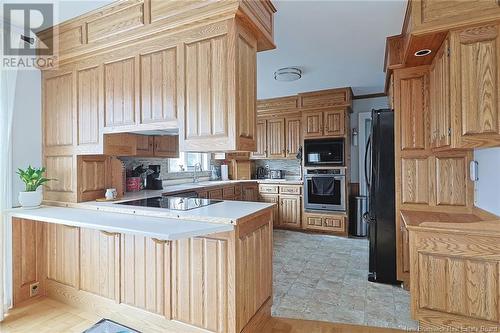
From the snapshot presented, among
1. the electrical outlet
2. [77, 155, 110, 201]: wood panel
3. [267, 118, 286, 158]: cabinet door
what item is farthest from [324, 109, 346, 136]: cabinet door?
the electrical outlet

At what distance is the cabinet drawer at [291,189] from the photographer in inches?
197

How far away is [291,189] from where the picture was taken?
507 centimetres

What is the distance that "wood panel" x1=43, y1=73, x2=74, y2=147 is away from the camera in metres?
2.59

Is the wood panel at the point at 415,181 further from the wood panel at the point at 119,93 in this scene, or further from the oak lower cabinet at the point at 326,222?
the wood panel at the point at 119,93

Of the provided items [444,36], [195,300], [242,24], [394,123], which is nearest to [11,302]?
[195,300]

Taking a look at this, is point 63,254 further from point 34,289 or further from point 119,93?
point 119,93

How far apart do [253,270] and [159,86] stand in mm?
1625

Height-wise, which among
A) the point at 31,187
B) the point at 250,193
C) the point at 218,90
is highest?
the point at 218,90

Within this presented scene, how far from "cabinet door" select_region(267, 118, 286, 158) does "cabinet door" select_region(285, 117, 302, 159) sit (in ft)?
0.28

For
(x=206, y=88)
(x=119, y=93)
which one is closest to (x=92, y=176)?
(x=119, y=93)

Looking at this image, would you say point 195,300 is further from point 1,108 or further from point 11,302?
point 1,108

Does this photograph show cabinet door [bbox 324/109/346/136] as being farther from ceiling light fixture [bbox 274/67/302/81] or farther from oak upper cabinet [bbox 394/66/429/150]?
oak upper cabinet [bbox 394/66/429/150]

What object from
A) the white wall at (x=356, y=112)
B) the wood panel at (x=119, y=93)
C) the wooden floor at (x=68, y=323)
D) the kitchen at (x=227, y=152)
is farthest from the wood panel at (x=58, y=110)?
the white wall at (x=356, y=112)

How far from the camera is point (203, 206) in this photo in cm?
219
